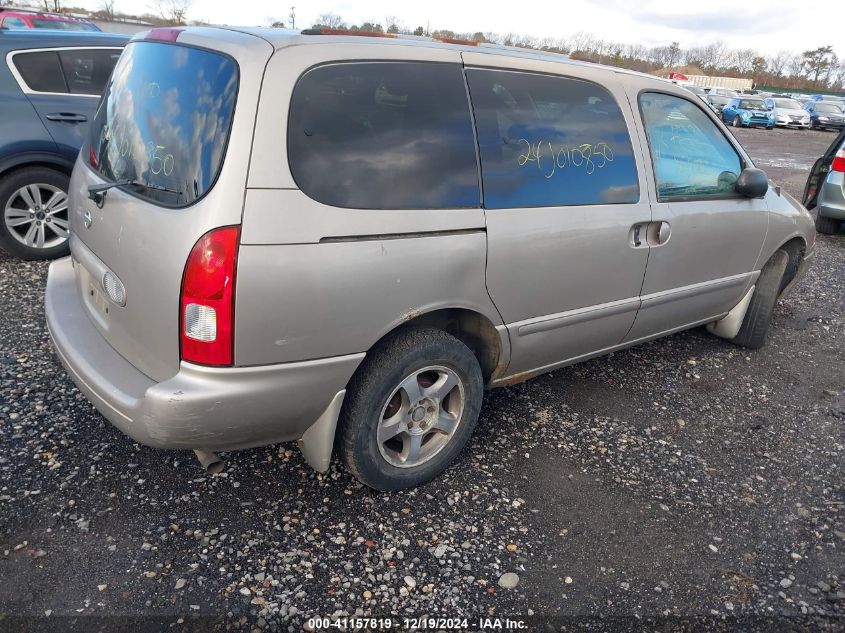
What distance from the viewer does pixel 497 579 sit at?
7.92ft

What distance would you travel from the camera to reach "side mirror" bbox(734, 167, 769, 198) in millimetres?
3717

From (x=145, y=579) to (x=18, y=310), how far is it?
9.79 feet

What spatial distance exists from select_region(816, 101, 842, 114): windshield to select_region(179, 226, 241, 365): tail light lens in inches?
1420

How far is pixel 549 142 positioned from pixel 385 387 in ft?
4.56

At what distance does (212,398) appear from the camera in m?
2.16

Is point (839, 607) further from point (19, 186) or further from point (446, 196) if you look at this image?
point (19, 186)

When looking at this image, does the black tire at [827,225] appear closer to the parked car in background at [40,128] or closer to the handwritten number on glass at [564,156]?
the handwritten number on glass at [564,156]

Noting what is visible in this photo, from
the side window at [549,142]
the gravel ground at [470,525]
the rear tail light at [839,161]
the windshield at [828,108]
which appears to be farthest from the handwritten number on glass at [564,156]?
the windshield at [828,108]

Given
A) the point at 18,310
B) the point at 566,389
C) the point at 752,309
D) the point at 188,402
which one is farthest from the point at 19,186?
the point at 752,309

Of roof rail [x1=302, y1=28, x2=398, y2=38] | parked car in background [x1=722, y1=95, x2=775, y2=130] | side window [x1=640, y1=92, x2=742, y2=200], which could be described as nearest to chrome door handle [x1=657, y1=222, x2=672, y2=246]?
side window [x1=640, y1=92, x2=742, y2=200]

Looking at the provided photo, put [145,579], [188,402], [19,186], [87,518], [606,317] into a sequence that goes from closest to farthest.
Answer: [188,402] → [145,579] → [87,518] → [606,317] → [19,186]

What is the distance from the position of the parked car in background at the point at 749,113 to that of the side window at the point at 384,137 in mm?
31232

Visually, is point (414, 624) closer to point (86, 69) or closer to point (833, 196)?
point (86, 69)

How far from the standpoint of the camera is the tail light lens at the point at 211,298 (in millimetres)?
2092
